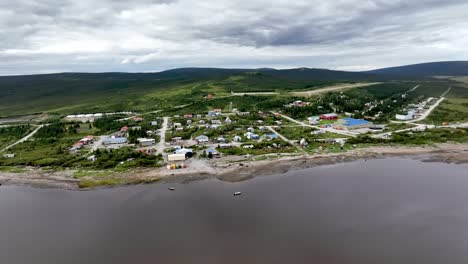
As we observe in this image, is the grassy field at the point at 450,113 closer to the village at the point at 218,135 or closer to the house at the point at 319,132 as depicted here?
the village at the point at 218,135

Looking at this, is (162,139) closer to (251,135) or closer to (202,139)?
(202,139)

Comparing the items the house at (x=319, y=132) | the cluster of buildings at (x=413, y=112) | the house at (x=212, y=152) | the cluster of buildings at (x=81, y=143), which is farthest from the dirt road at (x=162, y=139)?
the cluster of buildings at (x=413, y=112)

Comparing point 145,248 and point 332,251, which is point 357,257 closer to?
point 332,251

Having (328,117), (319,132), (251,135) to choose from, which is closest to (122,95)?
(251,135)

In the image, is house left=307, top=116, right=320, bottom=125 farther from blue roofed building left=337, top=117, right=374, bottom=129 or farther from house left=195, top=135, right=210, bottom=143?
house left=195, top=135, right=210, bottom=143

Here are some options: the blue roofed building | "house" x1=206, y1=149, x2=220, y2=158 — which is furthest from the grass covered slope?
the blue roofed building

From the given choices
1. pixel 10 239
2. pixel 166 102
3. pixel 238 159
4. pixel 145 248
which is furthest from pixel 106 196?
pixel 166 102
